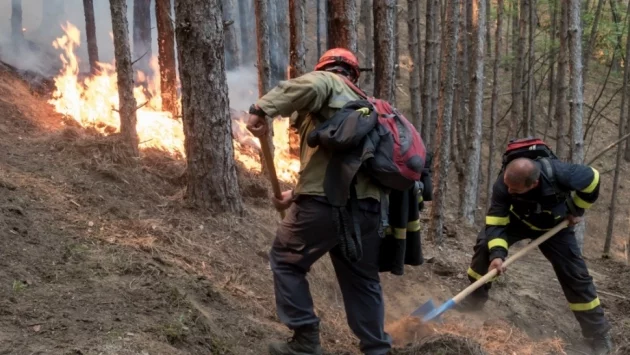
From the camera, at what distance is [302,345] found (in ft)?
12.2

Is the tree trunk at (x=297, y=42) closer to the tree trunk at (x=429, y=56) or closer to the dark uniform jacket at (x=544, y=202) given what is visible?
the tree trunk at (x=429, y=56)

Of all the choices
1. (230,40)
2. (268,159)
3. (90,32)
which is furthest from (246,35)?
(268,159)

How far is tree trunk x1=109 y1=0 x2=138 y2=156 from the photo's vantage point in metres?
6.71

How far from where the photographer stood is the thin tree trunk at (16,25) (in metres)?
12.2

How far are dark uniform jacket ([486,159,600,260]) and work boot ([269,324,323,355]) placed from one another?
2.37 metres

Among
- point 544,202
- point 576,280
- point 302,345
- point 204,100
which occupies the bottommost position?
point 576,280

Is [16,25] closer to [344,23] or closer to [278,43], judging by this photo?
[278,43]

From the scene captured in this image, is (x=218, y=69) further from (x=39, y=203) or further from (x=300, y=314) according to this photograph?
(x=300, y=314)

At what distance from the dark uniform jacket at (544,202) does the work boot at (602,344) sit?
1172 millimetres

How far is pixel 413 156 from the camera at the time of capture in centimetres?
346

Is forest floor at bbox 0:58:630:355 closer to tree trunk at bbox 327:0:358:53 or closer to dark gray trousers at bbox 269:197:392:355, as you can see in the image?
dark gray trousers at bbox 269:197:392:355

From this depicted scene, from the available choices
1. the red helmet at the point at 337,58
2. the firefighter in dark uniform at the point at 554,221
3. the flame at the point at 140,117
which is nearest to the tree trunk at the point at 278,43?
the flame at the point at 140,117

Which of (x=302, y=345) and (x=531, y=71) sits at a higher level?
(x=531, y=71)

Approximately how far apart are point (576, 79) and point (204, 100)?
5397 mm
